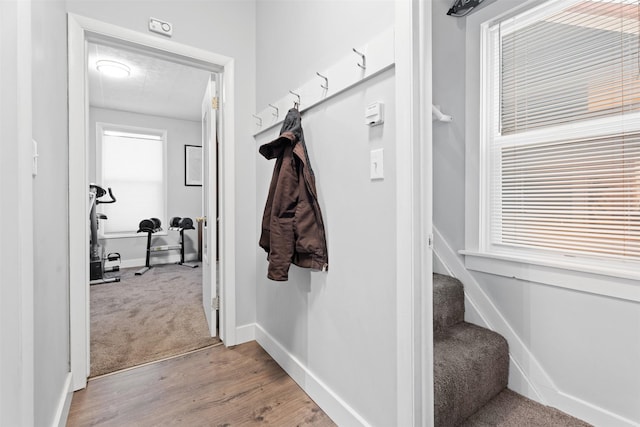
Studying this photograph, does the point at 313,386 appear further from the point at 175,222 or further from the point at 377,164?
the point at 175,222

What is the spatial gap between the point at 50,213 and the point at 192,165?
4707 mm

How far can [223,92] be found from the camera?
7.67 feet

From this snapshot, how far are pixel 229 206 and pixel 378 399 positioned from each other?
63.4 inches

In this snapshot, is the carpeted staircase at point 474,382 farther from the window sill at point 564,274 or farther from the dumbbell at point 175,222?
the dumbbell at point 175,222

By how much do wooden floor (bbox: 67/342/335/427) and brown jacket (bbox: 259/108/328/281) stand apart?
70cm

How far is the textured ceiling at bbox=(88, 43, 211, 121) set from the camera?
341 centimetres

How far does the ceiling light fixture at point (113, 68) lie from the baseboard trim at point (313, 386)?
3432 millimetres

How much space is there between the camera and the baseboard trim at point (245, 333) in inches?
92.6

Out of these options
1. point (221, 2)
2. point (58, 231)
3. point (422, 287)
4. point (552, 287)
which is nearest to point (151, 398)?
point (58, 231)

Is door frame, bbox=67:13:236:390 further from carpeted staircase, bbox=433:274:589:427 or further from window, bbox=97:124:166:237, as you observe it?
window, bbox=97:124:166:237

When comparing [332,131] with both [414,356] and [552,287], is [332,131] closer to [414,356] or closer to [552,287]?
[414,356]

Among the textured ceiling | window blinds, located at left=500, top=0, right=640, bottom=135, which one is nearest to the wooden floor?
window blinds, located at left=500, top=0, right=640, bottom=135

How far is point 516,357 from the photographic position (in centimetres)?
174

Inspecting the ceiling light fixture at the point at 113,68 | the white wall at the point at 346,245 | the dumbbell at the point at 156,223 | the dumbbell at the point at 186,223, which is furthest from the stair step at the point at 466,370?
the dumbbell at the point at 156,223
